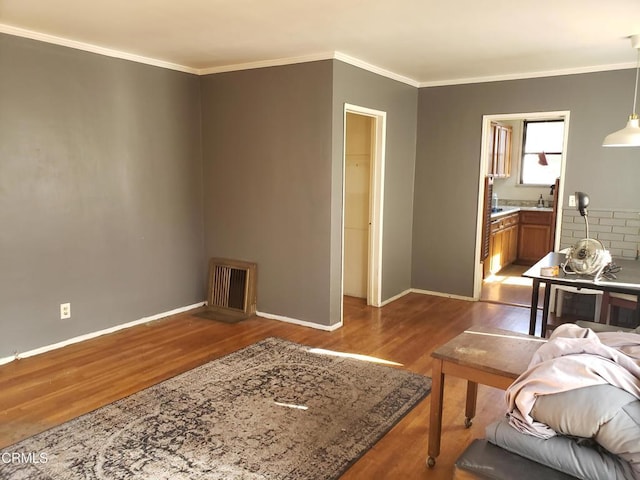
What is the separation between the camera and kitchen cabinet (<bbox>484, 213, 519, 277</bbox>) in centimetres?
646

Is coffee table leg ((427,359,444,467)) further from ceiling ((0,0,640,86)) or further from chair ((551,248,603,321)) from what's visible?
chair ((551,248,603,321))

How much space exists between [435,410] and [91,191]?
3260 mm

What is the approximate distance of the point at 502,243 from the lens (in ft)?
22.5

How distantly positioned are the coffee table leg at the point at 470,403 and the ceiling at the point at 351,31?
7.22ft

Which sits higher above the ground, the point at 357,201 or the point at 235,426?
the point at 357,201

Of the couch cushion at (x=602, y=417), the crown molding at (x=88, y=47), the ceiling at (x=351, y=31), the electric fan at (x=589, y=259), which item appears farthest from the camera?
the crown molding at (x=88, y=47)

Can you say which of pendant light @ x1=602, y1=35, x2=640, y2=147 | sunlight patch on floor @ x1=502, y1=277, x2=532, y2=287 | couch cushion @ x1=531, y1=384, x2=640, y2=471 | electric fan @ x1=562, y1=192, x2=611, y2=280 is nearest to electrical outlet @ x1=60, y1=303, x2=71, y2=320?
couch cushion @ x1=531, y1=384, x2=640, y2=471

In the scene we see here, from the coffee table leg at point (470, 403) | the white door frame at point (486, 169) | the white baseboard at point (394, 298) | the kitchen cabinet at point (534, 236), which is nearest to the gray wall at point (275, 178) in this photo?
the white baseboard at point (394, 298)

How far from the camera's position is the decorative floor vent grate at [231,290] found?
187 inches

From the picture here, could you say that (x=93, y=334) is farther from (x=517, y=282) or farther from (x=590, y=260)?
(x=517, y=282)

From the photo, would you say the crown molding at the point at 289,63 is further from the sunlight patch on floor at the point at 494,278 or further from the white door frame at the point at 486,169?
the sunlight patch on floor at the point at 494,278

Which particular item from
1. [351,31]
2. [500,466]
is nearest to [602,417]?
[500,466]

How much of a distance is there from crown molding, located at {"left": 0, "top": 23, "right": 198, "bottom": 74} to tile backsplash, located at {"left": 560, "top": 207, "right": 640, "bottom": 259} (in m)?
4.05

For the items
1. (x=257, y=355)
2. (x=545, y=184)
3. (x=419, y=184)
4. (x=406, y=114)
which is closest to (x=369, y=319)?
(x=257, y=355)
